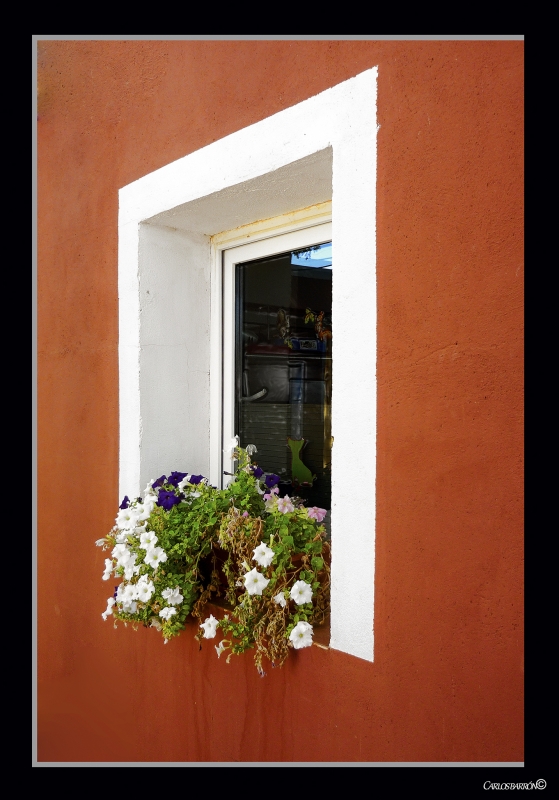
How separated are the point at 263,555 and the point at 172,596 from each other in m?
0.44

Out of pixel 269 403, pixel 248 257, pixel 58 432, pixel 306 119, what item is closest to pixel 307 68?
pixel 306 119

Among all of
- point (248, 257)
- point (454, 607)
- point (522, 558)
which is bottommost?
point (454, 607)

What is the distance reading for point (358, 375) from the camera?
1.64m

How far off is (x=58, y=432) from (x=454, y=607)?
2.19 metres

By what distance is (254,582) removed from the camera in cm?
172

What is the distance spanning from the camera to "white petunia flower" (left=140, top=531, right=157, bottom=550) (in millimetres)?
1969

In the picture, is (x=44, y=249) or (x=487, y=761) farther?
(x=44, y=249)

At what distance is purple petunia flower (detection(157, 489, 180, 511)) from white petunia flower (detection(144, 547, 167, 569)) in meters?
0.21

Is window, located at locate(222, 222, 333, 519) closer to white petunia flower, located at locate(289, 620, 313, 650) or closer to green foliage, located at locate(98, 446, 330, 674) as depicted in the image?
green foliage, located at locate(98, 446, 330, 674)

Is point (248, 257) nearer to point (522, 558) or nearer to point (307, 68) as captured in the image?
point (307, 68)

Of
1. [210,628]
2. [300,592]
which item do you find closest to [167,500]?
[210,628]

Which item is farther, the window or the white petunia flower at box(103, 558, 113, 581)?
the window

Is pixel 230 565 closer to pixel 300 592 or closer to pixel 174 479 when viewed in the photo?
pixel 300 592

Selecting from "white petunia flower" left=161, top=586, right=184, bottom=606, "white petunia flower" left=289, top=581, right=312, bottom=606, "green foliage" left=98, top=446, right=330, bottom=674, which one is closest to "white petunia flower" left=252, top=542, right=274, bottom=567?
"green foliage" left=98, top=446, right=330, bottom=674
